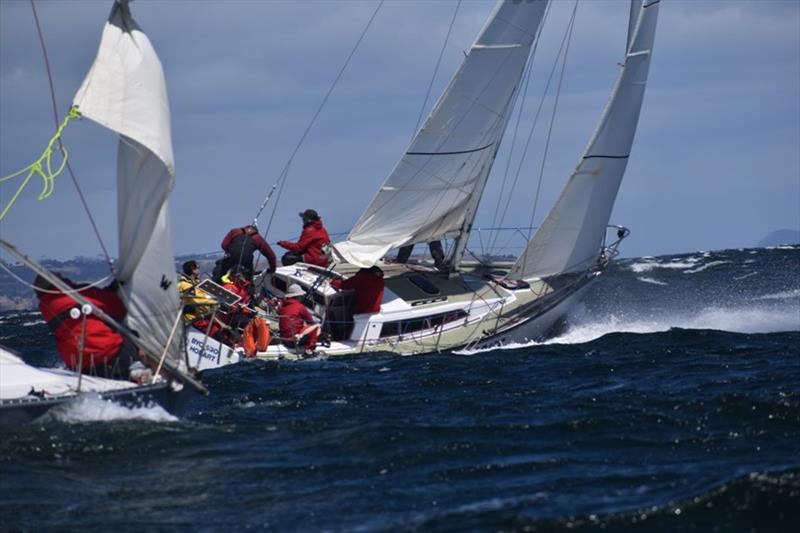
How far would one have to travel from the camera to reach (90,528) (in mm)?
10883

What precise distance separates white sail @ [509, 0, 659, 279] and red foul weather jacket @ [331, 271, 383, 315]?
3899 millimetres

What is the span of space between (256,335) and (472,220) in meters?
6.17

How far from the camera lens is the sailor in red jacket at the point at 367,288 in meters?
22.1

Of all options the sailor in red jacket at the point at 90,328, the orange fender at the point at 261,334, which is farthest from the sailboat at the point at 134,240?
the orange fender at the point at 261,334

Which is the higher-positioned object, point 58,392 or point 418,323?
point 418,323

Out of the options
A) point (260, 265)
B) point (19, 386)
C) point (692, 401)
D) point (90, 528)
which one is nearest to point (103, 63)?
point (19, 386)

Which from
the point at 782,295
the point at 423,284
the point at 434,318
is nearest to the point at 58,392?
the point at 434,318

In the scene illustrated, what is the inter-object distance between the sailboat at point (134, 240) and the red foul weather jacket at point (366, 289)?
759cm

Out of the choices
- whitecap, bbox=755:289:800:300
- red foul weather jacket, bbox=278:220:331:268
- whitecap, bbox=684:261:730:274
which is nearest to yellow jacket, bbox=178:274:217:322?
red foul weather jacket, bbox=278:220:331:268

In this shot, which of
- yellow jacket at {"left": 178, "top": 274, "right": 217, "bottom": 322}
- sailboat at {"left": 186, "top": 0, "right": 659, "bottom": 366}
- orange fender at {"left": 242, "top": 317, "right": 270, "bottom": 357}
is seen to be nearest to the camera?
yellow jacket at {"left": 178, "top": 274, "right": 217, "bottom": 322}

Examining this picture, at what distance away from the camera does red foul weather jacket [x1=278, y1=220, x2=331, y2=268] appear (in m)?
23.6

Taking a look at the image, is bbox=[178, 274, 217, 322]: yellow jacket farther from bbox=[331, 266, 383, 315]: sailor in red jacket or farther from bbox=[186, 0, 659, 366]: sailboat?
bbox=[331, 266, 383, 315]: sailor in red jacket

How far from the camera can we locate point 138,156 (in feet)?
45.1

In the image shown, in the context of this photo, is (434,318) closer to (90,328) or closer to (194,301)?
(194,301)
